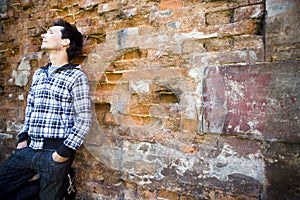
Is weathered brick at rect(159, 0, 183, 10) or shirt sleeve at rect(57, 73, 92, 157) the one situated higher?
weathered brick at rect(159, 0, 183, 10)

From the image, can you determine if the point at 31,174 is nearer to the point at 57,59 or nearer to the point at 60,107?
the point at 60,107

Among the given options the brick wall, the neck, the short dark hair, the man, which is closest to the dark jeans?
the man

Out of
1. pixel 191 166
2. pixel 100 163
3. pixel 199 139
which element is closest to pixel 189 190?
pixel 191 166

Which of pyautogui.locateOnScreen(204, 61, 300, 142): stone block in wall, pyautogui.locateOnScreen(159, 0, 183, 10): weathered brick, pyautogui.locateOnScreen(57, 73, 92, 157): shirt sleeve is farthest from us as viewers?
pyautogui.locateOnScreen(159, 0, 183, 10): weathered brick

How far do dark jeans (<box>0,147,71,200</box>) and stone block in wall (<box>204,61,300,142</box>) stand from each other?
1.16 meters

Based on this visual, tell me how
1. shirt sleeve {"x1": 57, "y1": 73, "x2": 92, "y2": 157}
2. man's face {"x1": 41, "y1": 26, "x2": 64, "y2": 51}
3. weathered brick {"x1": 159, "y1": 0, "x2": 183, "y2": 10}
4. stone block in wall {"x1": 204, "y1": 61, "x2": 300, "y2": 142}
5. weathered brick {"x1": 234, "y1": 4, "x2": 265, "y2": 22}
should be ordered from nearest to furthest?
stone block in wall {"x1": 204, "y1": 61, "x2": 300, "y2": 142} → weathered brick {"x1": 234, "y1": 4, "x2": 265, "y2": 22} → shirt sleeve {"x1": 57, "y1": 73, "x2": 92, "y2": 157} → weathered brick {"x1": 159, "y1": 0, "x2": 183, "y2": 10} → man's face {"x1": 41, "y1": 26, "x2": 64, "y2": 51}

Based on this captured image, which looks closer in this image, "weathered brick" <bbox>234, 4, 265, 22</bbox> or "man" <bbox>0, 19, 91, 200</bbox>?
"weathered brick" <bbox>234, 4, 265, 22</bbox>

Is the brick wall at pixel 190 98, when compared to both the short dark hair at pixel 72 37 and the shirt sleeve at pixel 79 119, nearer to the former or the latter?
the short dark hair at pixel 72 37

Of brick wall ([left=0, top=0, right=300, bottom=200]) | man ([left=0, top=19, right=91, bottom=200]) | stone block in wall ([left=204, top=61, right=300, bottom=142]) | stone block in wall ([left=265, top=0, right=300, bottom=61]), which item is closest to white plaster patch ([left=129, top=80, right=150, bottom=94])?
brick wall ([left=0, top=0, right=300, bottom=200])

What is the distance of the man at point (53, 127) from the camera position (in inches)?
62.8

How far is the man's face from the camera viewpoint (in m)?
1.81

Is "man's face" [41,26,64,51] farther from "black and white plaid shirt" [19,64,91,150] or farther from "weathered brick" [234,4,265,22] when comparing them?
"weathered brick" [234,4,265,22]

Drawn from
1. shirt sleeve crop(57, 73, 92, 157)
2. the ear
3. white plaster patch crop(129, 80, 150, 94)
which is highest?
the ear

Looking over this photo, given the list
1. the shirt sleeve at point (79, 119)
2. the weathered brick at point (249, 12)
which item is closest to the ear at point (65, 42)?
the shirt sleeve at point (79, 119)
